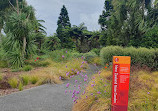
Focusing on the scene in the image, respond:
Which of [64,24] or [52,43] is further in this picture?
[64,24]

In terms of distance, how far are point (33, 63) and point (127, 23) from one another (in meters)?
7.57

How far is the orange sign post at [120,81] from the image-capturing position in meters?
1.47

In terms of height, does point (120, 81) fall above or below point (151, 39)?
below

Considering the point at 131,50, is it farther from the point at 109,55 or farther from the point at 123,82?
the point at 123,82

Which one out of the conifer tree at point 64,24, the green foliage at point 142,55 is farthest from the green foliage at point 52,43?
the green foliage at point 142,55

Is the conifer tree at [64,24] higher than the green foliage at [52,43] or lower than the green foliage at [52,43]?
higher

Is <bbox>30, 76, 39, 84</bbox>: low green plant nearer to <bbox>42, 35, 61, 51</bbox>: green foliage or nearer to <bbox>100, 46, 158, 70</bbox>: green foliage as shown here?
<bbox>100, 46, 158, 70</bbox>: green foliage

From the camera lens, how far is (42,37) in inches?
496

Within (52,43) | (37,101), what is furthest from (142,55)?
(52,43)

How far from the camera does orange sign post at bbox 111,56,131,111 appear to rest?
1468 millimetres

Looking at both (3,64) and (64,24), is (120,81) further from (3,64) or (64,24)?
(64,24)

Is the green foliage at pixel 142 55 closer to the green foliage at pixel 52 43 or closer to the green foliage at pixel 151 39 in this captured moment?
the green foliage at pixel 151 39

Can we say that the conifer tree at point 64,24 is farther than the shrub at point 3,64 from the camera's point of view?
Yes

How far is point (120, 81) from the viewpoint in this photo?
4.90 ft
